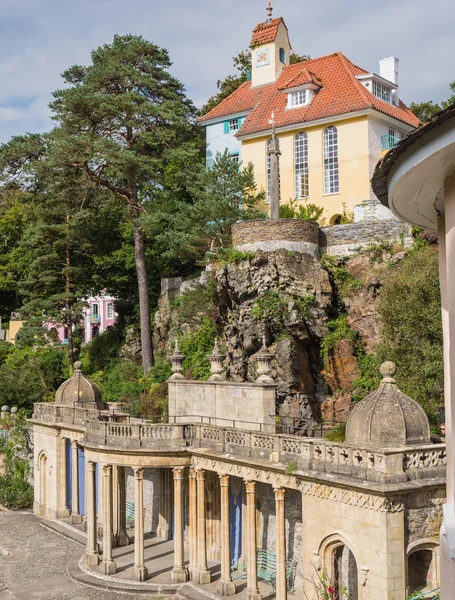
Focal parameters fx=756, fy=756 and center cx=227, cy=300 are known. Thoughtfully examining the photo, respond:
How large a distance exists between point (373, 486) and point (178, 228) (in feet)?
95.0

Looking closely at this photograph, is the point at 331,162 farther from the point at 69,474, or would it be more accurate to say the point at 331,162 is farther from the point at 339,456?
the point at 339,456

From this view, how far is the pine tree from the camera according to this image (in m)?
40.2

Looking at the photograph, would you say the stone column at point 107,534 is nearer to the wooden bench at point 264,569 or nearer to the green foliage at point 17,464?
the wooden bench at point 264,569

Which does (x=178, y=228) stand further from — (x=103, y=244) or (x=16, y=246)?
(x=16, y=246)

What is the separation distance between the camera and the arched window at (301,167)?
138 ft

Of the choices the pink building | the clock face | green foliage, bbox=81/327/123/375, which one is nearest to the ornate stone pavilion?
green foliage, bbox=81/327/123/375

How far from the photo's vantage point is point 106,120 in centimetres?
4212

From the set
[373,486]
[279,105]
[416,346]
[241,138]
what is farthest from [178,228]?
[373,486]

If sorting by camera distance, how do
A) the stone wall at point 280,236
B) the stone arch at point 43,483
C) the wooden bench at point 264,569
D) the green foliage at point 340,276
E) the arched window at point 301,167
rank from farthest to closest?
the arched window at point 301,167 < the stone wall at point 280,236 < the green foliage at point 340,276 < the stone arch at point 43,483 < the wooden bench at point 264,569

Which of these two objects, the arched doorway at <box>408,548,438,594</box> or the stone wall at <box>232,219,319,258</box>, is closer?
the arched doorway at <box>408,548,438,594</box>

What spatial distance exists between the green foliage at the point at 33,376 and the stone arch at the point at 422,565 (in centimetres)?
3101

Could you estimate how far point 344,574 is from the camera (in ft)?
61.0

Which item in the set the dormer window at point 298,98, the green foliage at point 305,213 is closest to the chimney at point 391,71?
the dormer window at point 298,98

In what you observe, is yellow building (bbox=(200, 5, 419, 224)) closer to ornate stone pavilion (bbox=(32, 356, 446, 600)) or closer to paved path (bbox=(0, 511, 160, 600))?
ornate stone pavilion (bbox=(32, 356, 446, 600))
